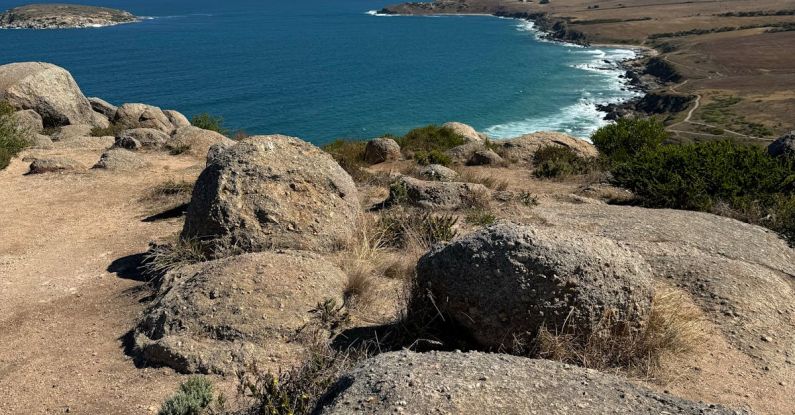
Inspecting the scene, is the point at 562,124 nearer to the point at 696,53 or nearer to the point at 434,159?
the point at 434,159

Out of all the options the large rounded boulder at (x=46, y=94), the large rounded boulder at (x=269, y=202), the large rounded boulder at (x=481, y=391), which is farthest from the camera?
the large rounded boulder at (x=46, y=94)

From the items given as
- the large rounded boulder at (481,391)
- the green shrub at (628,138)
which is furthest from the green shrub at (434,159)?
the large rounded boulder at (481,391)

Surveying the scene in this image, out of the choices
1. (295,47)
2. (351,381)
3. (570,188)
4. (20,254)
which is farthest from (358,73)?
(351,381)

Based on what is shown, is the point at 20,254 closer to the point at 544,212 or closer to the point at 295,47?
the point at 544,212

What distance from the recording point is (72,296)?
845 cm

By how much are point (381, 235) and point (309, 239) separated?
1475 mm

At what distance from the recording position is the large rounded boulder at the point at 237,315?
6.37 m

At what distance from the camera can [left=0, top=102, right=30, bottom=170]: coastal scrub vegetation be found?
1731 centimetres

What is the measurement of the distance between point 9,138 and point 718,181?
795 inches

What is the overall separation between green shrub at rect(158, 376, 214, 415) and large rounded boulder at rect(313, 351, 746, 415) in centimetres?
144

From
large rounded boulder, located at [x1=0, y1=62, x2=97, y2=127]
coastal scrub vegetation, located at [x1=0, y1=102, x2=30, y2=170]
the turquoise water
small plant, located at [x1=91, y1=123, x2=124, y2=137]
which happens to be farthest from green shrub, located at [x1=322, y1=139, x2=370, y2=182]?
→ the turquoise water

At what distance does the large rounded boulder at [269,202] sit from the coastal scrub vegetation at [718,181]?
290 inches

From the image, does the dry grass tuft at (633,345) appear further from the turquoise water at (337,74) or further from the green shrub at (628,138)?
the turquoise water at (337,74)

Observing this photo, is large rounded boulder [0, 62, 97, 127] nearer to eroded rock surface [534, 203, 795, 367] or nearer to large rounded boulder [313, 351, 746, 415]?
eroded rock surface [534, 203, 795, 367]
